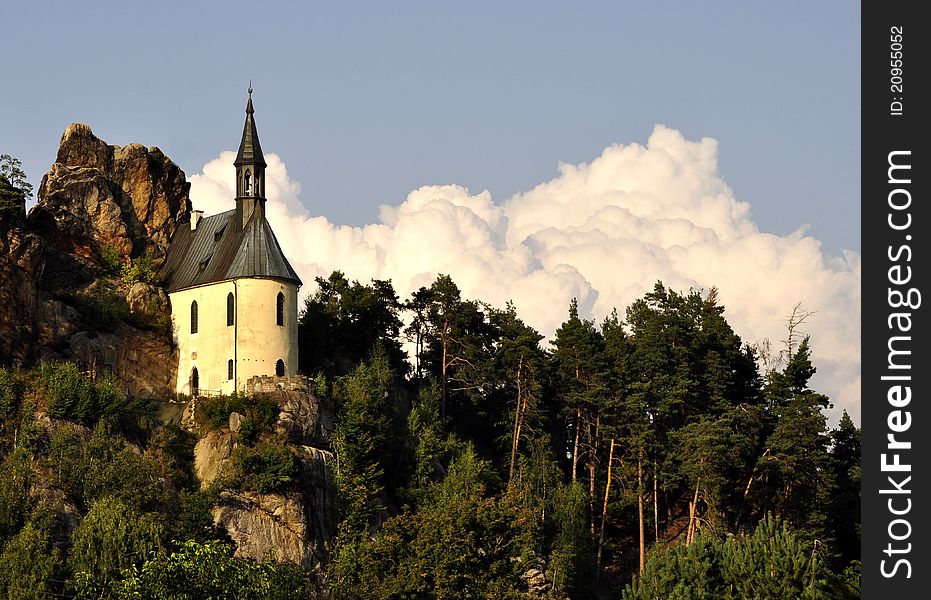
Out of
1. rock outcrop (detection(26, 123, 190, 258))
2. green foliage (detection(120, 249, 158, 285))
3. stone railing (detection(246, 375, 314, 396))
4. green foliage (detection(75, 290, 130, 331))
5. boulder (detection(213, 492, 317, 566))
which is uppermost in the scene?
rock outcrop (detection(26, 123, 190, 258))

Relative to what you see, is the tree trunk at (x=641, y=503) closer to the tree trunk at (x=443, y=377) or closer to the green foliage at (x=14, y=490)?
the tree trunk at (x=443, y=377)

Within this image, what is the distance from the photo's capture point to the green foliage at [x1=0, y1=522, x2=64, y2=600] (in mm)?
55275

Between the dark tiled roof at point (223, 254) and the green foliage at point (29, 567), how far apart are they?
2214cm

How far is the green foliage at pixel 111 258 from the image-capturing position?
268 ft

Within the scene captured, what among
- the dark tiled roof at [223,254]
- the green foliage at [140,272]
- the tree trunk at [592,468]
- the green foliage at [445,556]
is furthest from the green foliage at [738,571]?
the green foliage at [140,272]

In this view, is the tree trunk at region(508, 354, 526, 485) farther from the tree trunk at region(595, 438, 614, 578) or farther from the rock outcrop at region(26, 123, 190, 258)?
the rock outcrop at region(26, 123, 190, 258)

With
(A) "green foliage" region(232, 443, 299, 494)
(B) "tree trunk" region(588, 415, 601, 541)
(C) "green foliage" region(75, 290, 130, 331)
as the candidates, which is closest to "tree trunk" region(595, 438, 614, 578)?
(B) "tree trunk" region(588, 415, 601, 541)

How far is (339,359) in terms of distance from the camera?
280 feet

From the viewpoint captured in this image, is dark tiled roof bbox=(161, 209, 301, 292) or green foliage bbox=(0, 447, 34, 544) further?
dark tiled roof bbox=(161, 209, 301, 292)

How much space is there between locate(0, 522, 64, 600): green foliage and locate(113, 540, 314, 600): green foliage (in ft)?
8.92

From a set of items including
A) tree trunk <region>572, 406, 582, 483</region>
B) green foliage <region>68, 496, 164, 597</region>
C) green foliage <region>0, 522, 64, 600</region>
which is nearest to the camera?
green foliage <region>0, 522, 64, 600</region>

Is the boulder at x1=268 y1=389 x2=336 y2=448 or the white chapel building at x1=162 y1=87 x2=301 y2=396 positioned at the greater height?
the white chapel building at x1=162 y1=87 x2=301 y2=396

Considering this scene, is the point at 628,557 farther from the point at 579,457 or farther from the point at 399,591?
the point at 399,591

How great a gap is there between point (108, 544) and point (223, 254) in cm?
2402
